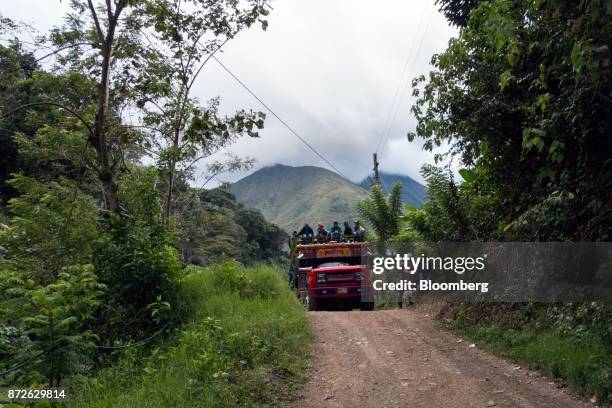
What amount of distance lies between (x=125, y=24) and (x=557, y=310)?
1014 cm

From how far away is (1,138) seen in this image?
21.5 meters

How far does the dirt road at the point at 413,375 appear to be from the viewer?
516cm

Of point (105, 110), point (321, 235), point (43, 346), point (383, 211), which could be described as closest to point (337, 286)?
point (321, 235)

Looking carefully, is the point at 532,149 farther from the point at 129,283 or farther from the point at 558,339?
the point at 129,283

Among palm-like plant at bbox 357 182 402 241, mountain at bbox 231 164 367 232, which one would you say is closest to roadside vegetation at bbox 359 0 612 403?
palm-like plant at bbox 357 182 402 241

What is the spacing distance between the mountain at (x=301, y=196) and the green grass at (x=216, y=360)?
8845cm

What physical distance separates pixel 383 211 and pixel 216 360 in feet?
47.0

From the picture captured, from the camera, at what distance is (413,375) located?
614cm

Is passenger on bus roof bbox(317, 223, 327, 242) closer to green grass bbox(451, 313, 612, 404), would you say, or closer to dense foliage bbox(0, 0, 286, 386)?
dense foliage bbox(0, 0, 286, 386)

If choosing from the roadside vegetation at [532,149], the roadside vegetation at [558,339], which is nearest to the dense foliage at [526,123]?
the roadside vegetation at [532,149]

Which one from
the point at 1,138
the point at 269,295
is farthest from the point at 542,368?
the point at 1,138

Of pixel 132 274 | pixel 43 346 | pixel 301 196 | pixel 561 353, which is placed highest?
pixel 301 196

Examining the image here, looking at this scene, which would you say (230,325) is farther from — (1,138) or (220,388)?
(1,138)

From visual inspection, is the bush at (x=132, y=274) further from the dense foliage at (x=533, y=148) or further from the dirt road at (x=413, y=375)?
the dense foliage at (x=533, y=148)
